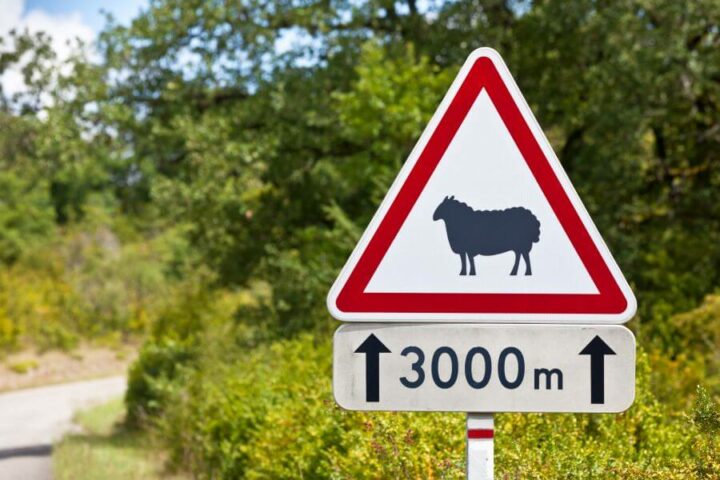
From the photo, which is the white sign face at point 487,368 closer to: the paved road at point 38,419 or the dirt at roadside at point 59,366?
the paved road at point 38,419

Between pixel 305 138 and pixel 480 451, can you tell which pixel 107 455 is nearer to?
pixel 305 138

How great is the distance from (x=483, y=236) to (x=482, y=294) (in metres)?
0.16

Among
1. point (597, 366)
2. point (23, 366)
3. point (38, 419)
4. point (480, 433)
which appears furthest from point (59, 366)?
point (597, 366)

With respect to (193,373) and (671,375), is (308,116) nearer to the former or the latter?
(193,373)

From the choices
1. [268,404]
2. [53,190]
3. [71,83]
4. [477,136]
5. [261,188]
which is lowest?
[268,404]

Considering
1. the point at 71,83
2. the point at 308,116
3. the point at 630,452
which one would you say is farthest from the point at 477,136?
the point at 71,83

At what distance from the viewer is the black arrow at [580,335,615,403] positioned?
259 centimetres

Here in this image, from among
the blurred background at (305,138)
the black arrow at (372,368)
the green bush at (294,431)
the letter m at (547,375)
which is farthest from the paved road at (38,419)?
the letter m at (547,375)

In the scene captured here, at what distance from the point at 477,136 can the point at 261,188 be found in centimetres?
1186

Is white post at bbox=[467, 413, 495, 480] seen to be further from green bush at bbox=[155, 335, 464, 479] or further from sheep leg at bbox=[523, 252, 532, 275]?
green bush at bbox=[155, 335, 464, 479]

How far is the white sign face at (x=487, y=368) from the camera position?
8.52 feet

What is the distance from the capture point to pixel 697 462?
3.73m

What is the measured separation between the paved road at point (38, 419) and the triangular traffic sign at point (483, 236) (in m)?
9.02

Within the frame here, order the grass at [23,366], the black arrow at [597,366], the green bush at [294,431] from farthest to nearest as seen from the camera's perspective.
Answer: the grass at [23,366]
the green bush at [294,431]
the black arrow at [597,366]
